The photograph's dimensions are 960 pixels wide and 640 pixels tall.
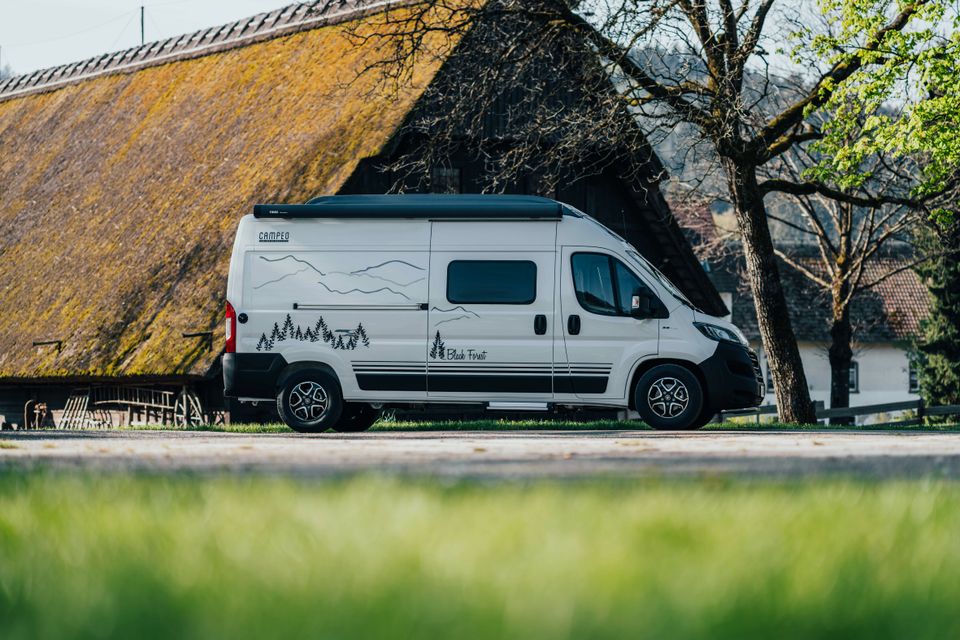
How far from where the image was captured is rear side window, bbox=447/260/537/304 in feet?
45.6

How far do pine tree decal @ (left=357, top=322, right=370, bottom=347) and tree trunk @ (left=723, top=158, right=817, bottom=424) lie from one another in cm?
853

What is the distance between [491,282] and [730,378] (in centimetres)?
264

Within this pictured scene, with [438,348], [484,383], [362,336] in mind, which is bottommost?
[484,383]

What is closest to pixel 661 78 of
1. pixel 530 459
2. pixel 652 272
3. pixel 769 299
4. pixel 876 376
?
pixel 769 299

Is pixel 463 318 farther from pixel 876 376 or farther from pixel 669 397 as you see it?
pixel 876 376

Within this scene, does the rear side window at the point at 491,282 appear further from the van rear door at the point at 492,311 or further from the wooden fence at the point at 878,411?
the wooden fence at the point at 878,411

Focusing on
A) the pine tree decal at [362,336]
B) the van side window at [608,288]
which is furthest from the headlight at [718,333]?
the pine tree decal at [362,336]

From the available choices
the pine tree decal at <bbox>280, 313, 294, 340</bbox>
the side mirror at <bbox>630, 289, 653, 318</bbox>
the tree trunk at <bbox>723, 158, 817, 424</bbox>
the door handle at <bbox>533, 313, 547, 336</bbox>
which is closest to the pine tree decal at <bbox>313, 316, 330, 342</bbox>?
the pine tree decal at <bbox>280, 313, 294, 340</bbox>

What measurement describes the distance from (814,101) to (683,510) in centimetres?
1730

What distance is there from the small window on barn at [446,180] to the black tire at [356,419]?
741 cm

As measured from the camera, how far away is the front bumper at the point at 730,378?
13844 millimetres

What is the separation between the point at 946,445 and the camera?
376 inches

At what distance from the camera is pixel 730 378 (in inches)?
548

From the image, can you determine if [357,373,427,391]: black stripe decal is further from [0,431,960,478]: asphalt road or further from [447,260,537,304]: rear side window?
[0,431,960,478]: asphalt road
